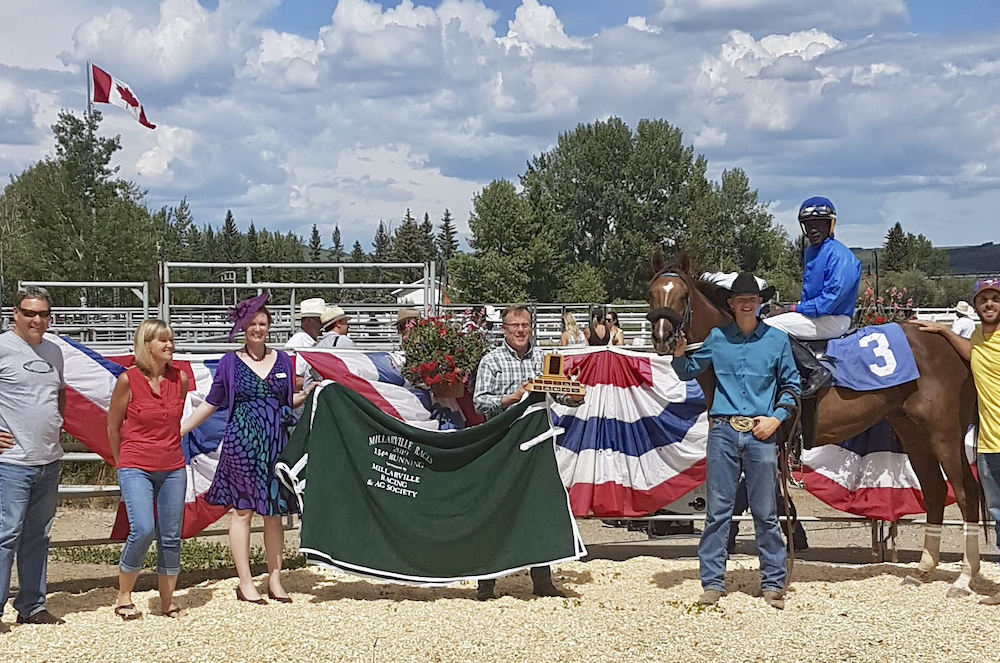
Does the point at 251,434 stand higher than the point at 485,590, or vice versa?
the point at 251,434

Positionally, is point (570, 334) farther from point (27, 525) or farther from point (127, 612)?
point (27, 525)

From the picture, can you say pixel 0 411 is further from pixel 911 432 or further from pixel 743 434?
pixel 911 432

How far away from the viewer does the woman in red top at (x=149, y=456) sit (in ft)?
20.1

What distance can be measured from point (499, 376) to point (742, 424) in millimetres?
1635

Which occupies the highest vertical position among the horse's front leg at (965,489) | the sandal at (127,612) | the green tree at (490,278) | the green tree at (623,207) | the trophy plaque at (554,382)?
the green tree at (623,207)

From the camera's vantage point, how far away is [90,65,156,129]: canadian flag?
2817cm

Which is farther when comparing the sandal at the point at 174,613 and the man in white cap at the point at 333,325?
the man in white cap at the point at 333,325

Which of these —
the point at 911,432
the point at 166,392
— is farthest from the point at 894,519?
the point at 166,392

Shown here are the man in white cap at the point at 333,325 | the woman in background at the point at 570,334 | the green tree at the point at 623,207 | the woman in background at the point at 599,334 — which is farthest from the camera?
the green tree at the point at 623,207

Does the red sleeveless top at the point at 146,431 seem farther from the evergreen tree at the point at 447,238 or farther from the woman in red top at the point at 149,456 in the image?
the evergreen tree at the point at 447,238

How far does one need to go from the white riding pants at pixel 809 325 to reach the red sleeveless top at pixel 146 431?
402 centimetres

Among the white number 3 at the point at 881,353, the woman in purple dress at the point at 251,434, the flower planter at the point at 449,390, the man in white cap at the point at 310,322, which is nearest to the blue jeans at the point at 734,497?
the white number 3 at the point at 881,353

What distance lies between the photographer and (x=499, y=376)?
274 inches

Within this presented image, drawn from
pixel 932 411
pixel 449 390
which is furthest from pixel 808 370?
pixel 449 390
